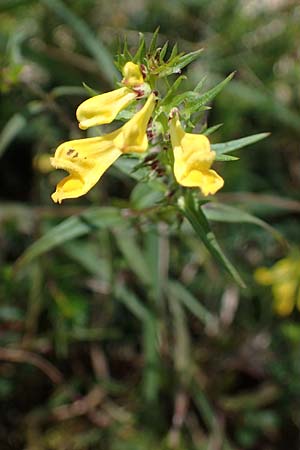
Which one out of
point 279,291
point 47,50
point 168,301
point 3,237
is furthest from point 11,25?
point 279,291

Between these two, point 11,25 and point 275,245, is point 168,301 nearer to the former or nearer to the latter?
point 275,245

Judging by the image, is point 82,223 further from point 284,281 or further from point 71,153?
point 284,281

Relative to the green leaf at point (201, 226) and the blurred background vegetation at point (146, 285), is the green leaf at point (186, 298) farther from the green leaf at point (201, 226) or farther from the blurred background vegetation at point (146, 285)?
the green leaf at point (201, 226)

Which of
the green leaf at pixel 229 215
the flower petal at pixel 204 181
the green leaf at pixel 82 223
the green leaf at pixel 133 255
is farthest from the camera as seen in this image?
the green leaf at pixel 133 255

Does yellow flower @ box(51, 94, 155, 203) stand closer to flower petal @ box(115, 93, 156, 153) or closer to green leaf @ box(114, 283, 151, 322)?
flower petal @ box(115, 93, 156, 153)

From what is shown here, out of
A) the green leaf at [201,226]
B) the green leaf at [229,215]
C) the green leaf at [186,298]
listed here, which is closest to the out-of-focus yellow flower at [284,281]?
the green leaf at [186,298]

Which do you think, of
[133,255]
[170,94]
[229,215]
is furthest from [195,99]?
[133,255]
